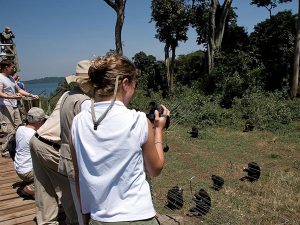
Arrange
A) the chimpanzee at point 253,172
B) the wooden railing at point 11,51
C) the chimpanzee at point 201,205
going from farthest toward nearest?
the wooden railing at point 11,51 < the chimpanzee at point 253,172 < the chimpanzee at point 201,205

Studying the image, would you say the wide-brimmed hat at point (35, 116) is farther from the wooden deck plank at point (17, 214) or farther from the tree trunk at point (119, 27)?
the tree trunk at point (119, 27)

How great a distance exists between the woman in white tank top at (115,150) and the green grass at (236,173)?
3285 mm

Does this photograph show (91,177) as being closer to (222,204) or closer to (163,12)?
(222,204)

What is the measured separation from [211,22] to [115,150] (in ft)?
63.4

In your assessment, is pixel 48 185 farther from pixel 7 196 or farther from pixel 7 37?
pixel 7 37


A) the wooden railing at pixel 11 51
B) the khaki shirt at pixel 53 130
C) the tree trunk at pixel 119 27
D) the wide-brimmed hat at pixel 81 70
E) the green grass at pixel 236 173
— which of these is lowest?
the green grass at pixel 236 173

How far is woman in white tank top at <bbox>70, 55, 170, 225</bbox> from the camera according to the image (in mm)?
1512

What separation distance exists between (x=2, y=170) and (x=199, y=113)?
30.1ft

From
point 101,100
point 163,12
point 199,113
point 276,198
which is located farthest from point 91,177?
point 163,12

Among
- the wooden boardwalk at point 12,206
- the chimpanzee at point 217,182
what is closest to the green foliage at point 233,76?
the chimpanzee at point 217,182

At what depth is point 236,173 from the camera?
24.8 feet

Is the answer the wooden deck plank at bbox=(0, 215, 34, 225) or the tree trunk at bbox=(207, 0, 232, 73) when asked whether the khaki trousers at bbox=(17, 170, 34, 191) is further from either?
the tree trunk at bbox=(207, 0, 232, 73)

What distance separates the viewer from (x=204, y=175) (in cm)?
750

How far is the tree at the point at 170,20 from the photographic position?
19453 millimetres
